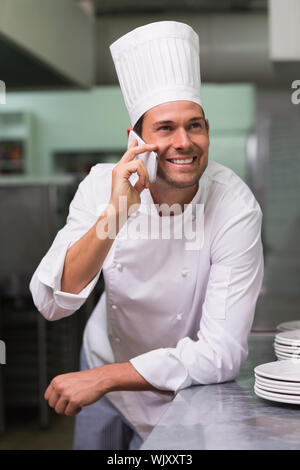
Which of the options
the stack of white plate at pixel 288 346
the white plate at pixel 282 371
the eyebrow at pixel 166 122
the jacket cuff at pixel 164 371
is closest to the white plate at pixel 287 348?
the stack of white plate at pixel 288 346

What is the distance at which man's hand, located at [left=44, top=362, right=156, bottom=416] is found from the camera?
4.32 ft

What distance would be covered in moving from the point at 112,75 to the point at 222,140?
4.14ft

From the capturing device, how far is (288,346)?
58.0 inches

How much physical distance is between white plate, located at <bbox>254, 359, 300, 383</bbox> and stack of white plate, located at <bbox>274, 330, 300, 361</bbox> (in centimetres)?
11

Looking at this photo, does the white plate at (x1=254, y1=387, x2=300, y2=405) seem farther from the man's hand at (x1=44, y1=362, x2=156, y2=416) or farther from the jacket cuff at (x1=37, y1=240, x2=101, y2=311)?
the jacket cuff at (x1=37, y1=240, x2=101, y2=311)

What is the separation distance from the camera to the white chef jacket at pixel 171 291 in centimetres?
137

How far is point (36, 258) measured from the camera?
3906mm

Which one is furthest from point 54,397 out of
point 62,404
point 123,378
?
point 123,378

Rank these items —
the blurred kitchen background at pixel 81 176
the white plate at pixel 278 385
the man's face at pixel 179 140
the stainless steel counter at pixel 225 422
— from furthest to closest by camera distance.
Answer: the blurred kitchen background at pixel 81 176 < the man's face at pixel 179 140 < the white plate at pixel 278 385 < the stainless steel counter at pixel 225 422

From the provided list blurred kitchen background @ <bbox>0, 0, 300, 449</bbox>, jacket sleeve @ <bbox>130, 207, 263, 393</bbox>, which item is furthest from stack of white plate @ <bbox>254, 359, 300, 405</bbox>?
blurred kitchen background @ <bbox>0, 0, 300, 449</bbox>

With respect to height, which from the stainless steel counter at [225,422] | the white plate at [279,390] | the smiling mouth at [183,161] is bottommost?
the stainless steel counter at [225,422]

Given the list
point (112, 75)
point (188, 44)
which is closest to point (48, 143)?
point (112, 75)

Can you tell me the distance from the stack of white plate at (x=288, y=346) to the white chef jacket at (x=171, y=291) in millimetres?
115

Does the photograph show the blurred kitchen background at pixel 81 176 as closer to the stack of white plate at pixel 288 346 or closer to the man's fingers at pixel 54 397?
the stack of white plate at pixel 288 346
